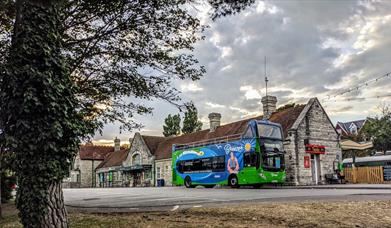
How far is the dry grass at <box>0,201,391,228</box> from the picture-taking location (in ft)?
25.7

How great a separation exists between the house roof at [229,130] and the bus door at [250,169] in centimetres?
666

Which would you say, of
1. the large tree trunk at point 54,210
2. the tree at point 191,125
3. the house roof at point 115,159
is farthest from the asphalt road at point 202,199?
the tree at point 191,125

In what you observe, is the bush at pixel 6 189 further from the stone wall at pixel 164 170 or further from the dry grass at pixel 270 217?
the stone wall at pixel 164 170

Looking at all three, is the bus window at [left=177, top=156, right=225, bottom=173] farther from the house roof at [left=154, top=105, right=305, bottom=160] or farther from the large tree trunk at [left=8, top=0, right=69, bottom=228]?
the large tree trunk at [left=8, top=0, right=69, bottom=228]

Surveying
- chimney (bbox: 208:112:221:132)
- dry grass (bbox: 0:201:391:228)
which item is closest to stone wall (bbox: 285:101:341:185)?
chimney (bbox: 208:112:221:132)

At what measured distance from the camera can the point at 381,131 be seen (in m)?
52.0

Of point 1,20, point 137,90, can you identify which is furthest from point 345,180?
point 1,20

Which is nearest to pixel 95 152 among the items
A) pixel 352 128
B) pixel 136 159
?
pixel 136 159

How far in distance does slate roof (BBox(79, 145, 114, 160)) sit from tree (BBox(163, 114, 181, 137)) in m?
10.9

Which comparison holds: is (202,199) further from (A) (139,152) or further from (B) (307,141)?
(A) (139,152)

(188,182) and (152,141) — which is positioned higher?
(152,141)

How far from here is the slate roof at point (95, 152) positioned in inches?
2702

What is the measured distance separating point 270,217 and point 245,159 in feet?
59.8

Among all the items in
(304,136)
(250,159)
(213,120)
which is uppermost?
(213,120)
